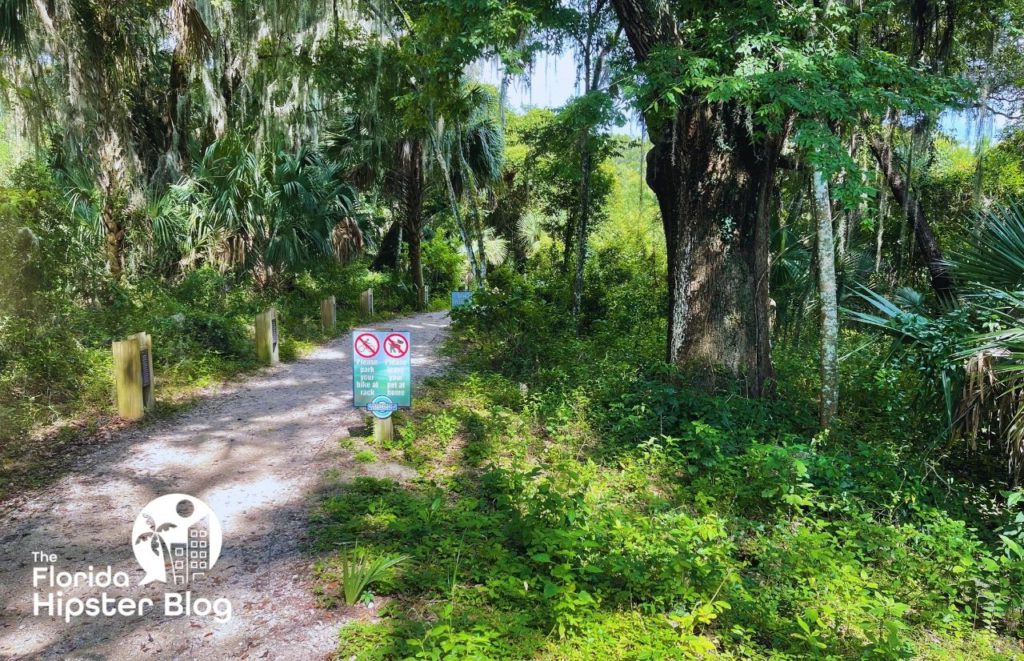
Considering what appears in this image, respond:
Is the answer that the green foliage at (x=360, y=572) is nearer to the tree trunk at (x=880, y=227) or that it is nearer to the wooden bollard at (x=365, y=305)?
the tree trunk at (x=880, y=227)

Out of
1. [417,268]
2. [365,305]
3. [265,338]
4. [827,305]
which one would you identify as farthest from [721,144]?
[417,268]

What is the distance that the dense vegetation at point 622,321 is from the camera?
14.0 feet

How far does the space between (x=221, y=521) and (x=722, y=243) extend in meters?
6.61

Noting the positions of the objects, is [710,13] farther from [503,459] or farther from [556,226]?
[556,226]

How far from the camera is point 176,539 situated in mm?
4633

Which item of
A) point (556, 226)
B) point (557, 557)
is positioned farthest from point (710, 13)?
point (556, 226)

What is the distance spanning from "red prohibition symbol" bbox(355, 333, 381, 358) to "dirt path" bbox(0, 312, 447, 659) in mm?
1108

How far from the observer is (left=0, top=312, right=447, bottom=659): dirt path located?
11.4 feet

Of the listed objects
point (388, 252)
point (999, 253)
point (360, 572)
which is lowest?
point (360, 572)

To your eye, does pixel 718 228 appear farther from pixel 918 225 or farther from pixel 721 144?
pixel 918 225

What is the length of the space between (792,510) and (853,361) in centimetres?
570

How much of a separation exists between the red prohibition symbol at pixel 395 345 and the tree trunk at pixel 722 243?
12.8 feet

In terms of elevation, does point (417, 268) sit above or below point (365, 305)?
above

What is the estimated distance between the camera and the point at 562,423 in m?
7.70
